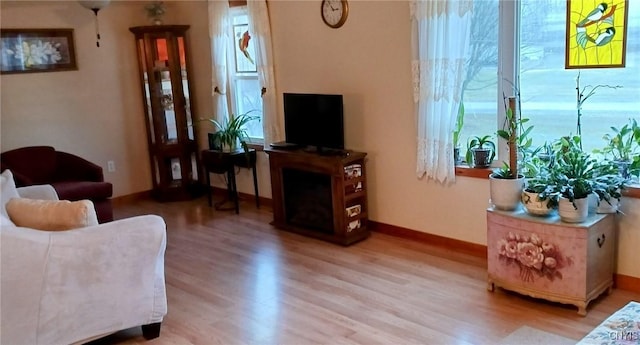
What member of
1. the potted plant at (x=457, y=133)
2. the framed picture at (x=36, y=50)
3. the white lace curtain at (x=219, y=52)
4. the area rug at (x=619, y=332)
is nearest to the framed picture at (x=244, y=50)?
the white lace curtain at (x=219, y=52)

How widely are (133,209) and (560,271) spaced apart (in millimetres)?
4293

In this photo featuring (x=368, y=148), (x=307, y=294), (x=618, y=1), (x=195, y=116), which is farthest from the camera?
(x=195, y=116)

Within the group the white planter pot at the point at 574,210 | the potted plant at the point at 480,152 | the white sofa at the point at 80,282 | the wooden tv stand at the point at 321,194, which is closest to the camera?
the white sofa at the point at 80,282

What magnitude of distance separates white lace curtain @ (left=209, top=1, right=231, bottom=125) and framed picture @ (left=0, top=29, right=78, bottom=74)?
1379 millimetres

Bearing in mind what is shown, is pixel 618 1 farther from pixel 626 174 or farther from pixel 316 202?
pixel 316 202

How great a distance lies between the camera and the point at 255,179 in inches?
229

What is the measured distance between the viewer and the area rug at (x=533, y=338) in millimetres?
2908

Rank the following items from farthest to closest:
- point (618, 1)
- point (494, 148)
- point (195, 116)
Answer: point (195, 116) < point (494, 148) < point (618, 1)

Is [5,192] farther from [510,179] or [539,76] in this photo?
[539,76]

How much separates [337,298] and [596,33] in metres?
2.15

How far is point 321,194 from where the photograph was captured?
472 cm

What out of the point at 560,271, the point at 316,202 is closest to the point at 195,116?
the point at 316,202

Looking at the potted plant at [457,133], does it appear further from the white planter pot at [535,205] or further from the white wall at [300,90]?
the white planter pot at [535,205]

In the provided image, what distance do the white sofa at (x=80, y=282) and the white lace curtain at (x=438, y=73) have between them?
2.03 metres
